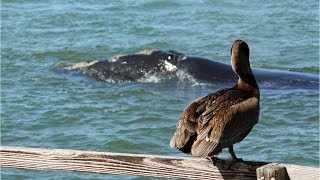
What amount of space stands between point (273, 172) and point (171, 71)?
730cm

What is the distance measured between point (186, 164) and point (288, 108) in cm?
570

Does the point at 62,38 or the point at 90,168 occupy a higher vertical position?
the point at 90,168

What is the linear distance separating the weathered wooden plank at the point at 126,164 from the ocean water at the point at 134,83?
316 cm

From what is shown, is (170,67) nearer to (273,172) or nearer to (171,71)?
(171,71)

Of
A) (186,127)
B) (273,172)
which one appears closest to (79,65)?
(186,127)

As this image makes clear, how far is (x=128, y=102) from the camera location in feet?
33.5

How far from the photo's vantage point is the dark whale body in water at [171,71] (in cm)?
1073

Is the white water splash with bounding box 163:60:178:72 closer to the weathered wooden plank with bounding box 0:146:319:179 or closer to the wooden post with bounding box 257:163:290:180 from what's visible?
the weathered wooden plank with bounding box 0:146:319:179

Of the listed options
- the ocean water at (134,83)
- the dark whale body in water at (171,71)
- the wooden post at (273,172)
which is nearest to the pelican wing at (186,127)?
the wooden post at (273,172)

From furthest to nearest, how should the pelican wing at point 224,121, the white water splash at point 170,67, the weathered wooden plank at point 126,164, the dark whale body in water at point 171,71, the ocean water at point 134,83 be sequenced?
1. the white water splash at point 170,67
2. the dark whale body in water at point 171,71
3. the ocean water at point 134,83
4. the pelican wing at point 224,121
5. the weathered wooden plank at point 126,164

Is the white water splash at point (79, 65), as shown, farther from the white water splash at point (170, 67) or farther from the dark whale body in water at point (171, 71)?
the white water splash at point (170, 67)

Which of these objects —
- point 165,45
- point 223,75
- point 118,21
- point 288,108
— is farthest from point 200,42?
point 288,108

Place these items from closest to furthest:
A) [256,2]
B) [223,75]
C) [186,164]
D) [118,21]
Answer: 1. [186,164]
2. [223,75]
3. [118,21]
4. [256,2]

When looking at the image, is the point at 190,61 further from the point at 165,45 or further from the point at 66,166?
the point at 66,166
